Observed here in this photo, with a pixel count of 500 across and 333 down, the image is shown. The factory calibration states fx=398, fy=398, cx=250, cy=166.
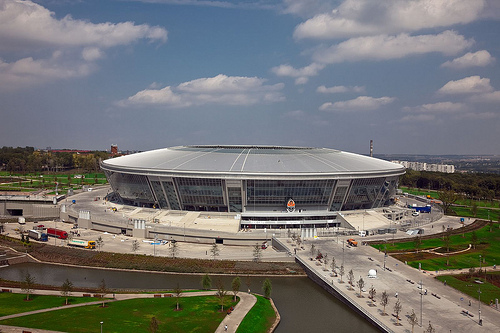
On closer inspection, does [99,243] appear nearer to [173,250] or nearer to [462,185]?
[173,250]

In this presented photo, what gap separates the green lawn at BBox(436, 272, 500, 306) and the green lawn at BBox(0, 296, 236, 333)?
2629 cm

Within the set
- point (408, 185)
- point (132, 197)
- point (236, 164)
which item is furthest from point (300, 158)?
point (408, 185)

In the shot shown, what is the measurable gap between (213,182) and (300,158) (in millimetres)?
20281

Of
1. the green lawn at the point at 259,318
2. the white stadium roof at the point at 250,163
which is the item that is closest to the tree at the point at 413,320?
the green lawn at the point at 259,318

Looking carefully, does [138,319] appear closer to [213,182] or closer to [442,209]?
[213,182]

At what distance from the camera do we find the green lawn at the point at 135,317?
34.7 meters

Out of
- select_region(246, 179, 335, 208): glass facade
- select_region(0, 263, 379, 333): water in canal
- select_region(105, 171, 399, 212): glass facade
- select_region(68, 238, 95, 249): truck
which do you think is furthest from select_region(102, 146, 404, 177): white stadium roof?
select_region(0, 263, 379, 333): water in canal

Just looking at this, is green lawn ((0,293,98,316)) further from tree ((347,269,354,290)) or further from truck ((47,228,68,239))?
tree ((347,269,354,290))

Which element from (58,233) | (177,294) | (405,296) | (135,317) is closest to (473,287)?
(405,296)

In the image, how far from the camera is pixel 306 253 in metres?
58.8

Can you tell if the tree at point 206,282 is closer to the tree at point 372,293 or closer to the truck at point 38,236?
the tree at point 372,293

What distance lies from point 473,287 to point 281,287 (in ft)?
72.6

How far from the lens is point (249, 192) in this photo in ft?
246

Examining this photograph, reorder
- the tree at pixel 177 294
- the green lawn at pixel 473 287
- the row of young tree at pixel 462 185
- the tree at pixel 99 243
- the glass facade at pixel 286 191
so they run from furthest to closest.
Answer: the row of young tree at pixel 462 185
the glass facade at pixel 286 191
the tree at pixel 99 243
the green lawn at pixel 473 287
the tree at pixel 177 294
